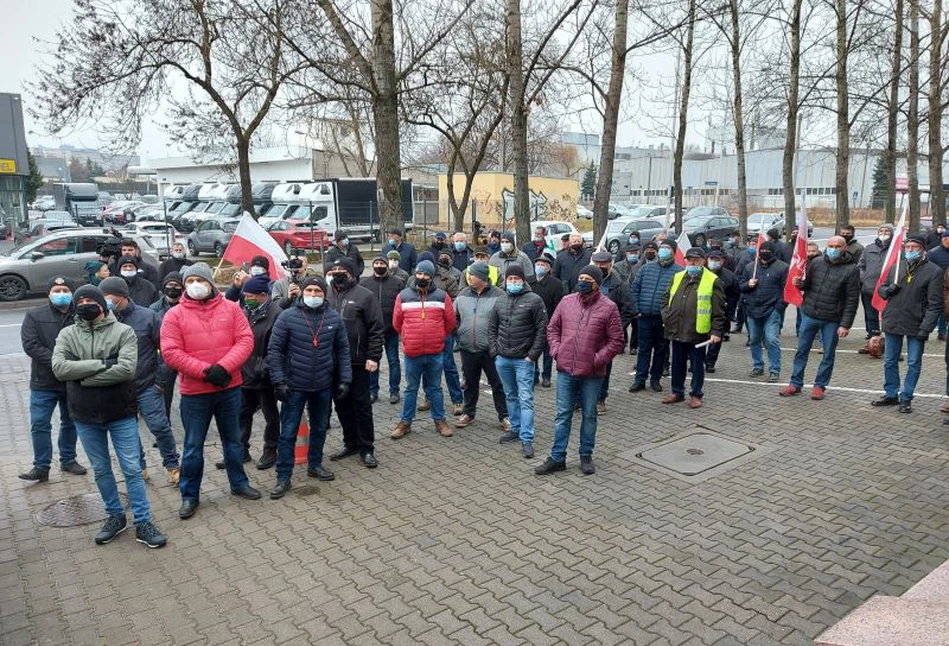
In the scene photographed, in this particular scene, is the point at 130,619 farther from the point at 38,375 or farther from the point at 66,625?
the point at 38,375

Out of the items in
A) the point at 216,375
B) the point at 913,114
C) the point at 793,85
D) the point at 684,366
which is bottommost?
the point at 684,366

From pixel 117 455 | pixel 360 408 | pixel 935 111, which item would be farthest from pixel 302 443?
pixel 935 111

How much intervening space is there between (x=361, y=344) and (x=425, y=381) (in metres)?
1.08

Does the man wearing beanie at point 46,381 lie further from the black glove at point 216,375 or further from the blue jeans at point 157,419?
the black glove at point 216,375

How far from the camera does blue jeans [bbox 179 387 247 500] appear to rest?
18.0 ft

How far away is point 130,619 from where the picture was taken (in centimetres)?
424

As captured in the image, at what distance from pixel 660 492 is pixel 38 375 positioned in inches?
223

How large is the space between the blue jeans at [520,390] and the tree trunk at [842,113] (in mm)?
11914

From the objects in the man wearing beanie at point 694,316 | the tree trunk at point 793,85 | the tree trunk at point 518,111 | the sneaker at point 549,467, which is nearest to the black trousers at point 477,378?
the sneaker at point 549,467

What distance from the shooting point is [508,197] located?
127ft

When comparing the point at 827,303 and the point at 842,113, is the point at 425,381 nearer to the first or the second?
the point at 827,303

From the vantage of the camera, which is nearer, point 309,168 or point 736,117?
point 736,117

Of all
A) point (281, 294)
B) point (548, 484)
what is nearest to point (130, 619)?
point (548, 484)

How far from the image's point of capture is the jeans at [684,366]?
8.45 meters
